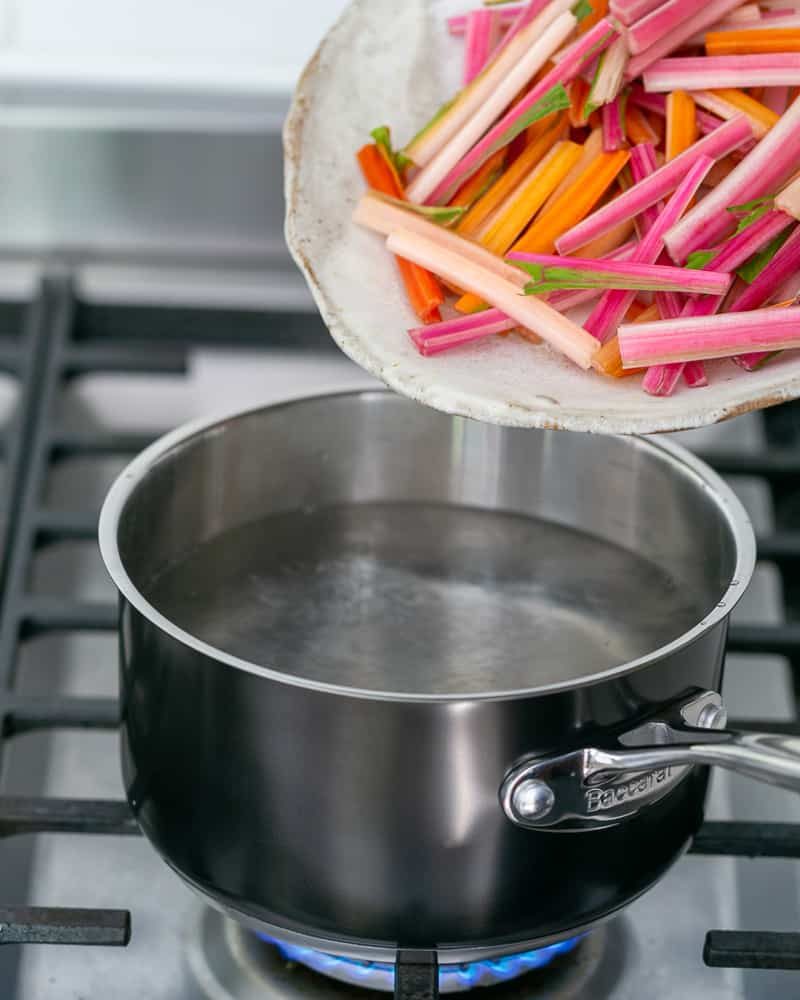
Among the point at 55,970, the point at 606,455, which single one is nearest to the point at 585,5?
the point at 606,455

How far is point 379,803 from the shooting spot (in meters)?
0.60

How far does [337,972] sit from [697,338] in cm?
35

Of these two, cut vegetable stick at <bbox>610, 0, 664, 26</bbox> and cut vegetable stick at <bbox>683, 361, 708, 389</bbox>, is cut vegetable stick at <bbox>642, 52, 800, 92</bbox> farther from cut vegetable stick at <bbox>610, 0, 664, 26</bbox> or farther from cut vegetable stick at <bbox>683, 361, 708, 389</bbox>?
cut vegetable stick at <bbox>683, 361, 708, 389</bbox>

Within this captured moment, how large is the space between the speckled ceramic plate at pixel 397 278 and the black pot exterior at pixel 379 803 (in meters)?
0.12

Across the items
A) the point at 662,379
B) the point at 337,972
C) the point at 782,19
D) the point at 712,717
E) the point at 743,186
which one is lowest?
the point at 337,972

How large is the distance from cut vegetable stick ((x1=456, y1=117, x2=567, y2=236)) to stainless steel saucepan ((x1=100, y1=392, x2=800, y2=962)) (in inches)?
Answer: 4.9

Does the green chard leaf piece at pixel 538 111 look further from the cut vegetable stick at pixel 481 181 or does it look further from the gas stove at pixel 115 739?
the gas stove at pixel 115 739

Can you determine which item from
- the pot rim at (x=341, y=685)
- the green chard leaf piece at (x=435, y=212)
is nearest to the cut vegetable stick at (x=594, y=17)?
the green chard leaf piece at (x=435, y=212)

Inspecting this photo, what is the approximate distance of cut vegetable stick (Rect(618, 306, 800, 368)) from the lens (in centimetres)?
70

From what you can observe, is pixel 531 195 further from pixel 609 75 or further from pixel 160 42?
pixel 160 42

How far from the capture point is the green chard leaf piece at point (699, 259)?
2.41ft

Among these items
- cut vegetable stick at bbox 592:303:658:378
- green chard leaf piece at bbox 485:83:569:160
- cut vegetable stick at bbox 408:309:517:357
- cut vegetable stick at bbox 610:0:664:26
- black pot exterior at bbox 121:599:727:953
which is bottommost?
black pot exterior at bbox 121:599:727:953

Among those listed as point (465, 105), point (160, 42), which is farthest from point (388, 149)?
point (160, 42)

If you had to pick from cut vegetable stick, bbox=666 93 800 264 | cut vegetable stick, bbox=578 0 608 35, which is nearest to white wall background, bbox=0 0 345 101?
cut vegetable stick, bbox=578 0 608 35
